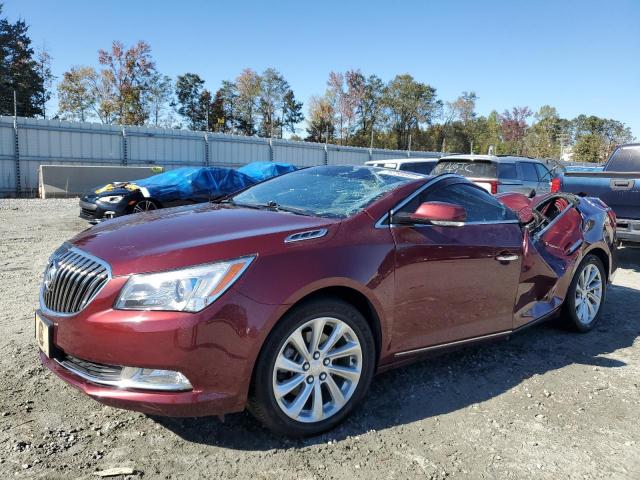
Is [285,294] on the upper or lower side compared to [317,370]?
upper

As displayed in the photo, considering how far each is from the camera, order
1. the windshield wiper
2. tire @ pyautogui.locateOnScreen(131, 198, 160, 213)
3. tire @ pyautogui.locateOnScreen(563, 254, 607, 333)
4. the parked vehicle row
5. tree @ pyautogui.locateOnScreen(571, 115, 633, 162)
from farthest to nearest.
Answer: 1. tree @ pyautogui.locateOnScreen(571, 115, 633, 162)
2. tire @ pyautogui.locateOnScreen(131, 198, 160, 213)
3. the parked vehicle row
4. tire @ pyautogui.locateOnScreen(563, 254, 607, 333)
5. the windshield wiper

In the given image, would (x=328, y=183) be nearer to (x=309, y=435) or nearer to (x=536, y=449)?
(x=309, y=435)

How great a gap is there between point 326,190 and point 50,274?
1.84m

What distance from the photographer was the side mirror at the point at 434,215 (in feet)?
10.4

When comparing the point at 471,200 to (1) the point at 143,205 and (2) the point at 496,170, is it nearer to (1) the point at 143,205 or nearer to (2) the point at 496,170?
(2) the point at 496,170

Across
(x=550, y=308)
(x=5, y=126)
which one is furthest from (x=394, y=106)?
(x=550, y=308)

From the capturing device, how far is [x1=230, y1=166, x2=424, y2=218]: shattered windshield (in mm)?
3348

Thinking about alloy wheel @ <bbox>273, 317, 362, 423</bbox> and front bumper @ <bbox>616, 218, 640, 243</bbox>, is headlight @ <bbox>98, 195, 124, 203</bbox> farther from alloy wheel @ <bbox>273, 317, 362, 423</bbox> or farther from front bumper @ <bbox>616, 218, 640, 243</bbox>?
front bumper @ <bbox>616, 218, 640, 243</bbox>

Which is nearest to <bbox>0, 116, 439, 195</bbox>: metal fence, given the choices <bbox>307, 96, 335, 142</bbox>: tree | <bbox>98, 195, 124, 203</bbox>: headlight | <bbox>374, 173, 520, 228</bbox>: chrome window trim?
<bbox>98, 195, 124, 203</bbox>: headlight

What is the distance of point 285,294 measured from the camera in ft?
8.45

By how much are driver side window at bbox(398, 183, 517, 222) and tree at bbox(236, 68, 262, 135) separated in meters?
60.1

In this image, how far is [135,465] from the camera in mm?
2514

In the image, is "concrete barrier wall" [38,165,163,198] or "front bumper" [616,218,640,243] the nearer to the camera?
"front bumper" [616,218,640,243]

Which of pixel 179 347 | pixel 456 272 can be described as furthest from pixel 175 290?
pixel 456 272
